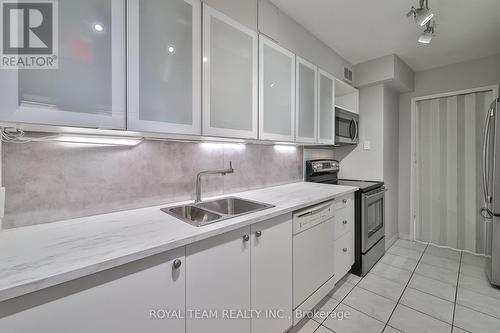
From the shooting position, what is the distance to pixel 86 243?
Answer: 80cm

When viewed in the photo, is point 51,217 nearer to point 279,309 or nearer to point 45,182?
point 45,182

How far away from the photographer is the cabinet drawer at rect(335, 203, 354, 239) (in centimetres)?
191

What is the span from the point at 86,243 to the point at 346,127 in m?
2.80

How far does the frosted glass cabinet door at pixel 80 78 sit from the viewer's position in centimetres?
74

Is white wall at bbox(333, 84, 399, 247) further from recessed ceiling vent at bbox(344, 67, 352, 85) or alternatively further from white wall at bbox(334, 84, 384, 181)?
recessed ceiling vent at bbox(344, 67, 352, 85)

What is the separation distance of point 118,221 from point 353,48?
2.86 m

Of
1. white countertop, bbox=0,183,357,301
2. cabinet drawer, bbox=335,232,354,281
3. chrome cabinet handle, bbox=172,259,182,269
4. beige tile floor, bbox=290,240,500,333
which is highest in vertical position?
white countertop, bbox=0,183,357,301

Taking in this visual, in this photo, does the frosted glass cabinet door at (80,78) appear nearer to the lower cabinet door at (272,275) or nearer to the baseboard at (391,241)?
the lower cabinet door at (272,275)

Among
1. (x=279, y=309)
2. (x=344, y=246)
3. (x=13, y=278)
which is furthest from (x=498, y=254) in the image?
(x=13, y=278)

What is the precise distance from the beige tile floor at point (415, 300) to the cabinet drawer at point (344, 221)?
Result: 0.53 meters

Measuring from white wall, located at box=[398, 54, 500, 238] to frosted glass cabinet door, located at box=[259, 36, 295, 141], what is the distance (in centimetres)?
237

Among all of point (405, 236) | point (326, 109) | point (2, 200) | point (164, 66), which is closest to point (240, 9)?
point (164, 66)

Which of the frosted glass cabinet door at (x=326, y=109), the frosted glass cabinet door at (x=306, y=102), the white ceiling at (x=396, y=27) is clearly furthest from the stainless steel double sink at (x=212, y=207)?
the white ceiling at (x=396, y=27)

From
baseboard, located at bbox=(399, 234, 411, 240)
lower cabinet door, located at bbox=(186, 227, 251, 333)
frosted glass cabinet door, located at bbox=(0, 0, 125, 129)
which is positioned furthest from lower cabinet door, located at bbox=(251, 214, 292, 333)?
baseboard, located at bbox=(399, 234, 411, 240)
